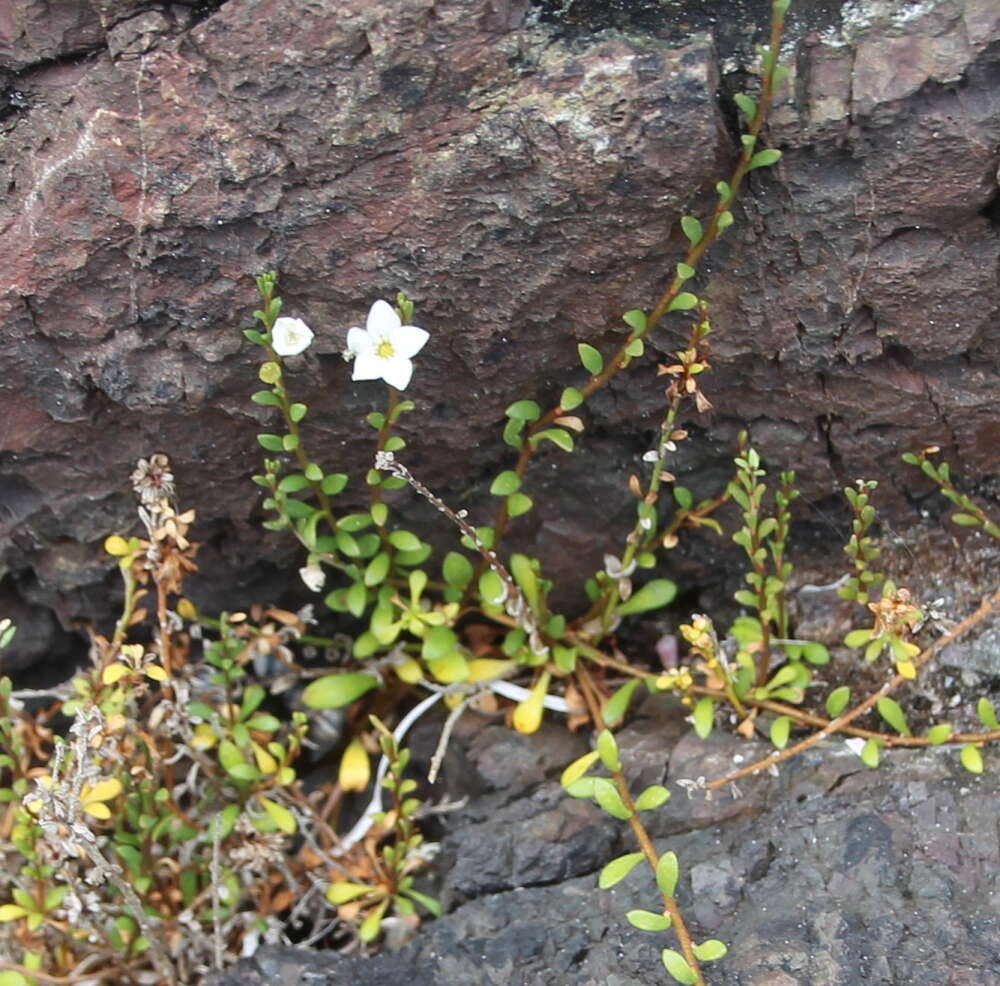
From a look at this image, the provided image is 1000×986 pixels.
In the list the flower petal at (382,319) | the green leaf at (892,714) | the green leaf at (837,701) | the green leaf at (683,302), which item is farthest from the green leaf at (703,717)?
the flower petal at (382,319)

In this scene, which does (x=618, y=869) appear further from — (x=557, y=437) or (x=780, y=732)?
(x=557, y=437)

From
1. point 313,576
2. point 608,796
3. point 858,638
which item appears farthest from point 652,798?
point 313,576

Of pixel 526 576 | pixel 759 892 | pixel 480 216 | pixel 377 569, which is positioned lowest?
pixel 759 892

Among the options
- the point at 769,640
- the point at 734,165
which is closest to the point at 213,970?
the point at 769,640

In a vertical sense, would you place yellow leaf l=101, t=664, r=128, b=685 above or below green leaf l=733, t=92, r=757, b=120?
below

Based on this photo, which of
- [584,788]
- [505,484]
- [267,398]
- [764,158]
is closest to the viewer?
[764,158]

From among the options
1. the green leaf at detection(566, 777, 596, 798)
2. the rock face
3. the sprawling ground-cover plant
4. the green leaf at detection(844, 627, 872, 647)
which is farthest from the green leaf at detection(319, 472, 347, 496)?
the green leaf at detection(844, 627, 872, 647)

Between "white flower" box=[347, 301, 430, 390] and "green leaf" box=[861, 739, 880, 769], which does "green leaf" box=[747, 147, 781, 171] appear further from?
"green leaf" box=[861, 739, 880, 769]
